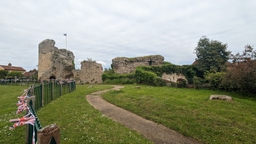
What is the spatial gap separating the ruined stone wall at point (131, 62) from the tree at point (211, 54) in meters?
7.30

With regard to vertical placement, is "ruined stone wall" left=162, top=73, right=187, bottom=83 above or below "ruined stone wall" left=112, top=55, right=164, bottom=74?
below

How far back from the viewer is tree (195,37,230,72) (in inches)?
969

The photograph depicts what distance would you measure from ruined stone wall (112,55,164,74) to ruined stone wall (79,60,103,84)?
3250 millimetres

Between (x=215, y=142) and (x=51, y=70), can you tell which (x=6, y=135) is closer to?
(x=215, y=142)

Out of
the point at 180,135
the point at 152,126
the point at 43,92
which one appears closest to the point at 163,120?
the point at 152,126

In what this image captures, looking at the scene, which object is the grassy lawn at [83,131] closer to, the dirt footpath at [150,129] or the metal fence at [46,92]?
the dirt footpath at [150,129]

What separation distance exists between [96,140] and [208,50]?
2696cm

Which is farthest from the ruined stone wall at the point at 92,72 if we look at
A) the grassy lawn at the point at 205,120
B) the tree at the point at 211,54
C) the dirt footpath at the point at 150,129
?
the dirt footpath at the point at 150,129

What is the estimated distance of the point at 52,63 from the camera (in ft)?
87.9

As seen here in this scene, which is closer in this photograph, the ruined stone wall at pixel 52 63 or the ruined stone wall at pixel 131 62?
the ruined stone wall at pixel 52 63

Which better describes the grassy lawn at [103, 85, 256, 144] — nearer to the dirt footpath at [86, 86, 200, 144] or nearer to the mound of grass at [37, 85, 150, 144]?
the dirt footpath at [86, 86, 200, 144]

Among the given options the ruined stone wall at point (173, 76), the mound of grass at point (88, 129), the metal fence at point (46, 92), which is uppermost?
the ruined stone wall at point (173, 76)

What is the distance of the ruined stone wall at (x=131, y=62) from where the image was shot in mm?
28422

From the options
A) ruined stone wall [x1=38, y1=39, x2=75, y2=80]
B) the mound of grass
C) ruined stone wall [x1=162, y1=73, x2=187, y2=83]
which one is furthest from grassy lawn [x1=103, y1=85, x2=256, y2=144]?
ruined stone wall [x1=38, y1=39, x2=75, y2=80]
